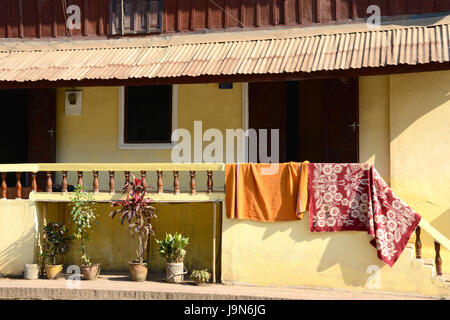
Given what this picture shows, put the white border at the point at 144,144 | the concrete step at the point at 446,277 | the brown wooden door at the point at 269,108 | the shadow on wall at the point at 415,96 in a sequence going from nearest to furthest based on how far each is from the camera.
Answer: the concrete step at the point at 446,277
the shadow on wall at the point at 415,96
the brown wooden door at the point at 269,108
the white border at the point at 144,144

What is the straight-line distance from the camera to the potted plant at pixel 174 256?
9.74 metres

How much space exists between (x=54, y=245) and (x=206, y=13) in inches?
200

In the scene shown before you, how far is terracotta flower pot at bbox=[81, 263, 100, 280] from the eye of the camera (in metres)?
9.99

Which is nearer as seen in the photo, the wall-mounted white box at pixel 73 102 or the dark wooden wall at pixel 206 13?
the dark wooden wall at pixel 206 13

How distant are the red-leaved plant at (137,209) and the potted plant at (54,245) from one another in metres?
1.14

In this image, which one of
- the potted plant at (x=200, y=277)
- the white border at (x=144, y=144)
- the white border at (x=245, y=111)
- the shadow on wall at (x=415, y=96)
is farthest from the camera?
the white border at (x=144, y=144)

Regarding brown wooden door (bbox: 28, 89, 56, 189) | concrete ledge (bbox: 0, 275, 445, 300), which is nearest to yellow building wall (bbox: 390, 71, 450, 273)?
concrete ledge (bbox: 0, 275, 445, 300)

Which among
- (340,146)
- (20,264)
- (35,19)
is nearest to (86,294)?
(20,264)

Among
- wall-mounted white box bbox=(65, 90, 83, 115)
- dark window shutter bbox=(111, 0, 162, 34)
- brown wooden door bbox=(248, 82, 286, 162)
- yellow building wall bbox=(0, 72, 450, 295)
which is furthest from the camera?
wall-mounted white box bbox=(65, 90, 83, 115)

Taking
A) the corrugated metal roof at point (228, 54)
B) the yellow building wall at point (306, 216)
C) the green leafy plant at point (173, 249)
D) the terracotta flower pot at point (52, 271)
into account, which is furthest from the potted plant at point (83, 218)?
the corrugated metal roof at point (228, 54)

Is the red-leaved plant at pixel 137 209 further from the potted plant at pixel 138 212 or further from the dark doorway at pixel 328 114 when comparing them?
the dark doorway at pixel 328 114

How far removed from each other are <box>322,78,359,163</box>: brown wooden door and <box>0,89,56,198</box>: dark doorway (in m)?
5.28

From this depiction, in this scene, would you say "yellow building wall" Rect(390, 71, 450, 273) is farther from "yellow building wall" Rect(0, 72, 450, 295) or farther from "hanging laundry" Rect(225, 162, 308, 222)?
"hanging laundry" Rect(225, 162, 308, 222)
